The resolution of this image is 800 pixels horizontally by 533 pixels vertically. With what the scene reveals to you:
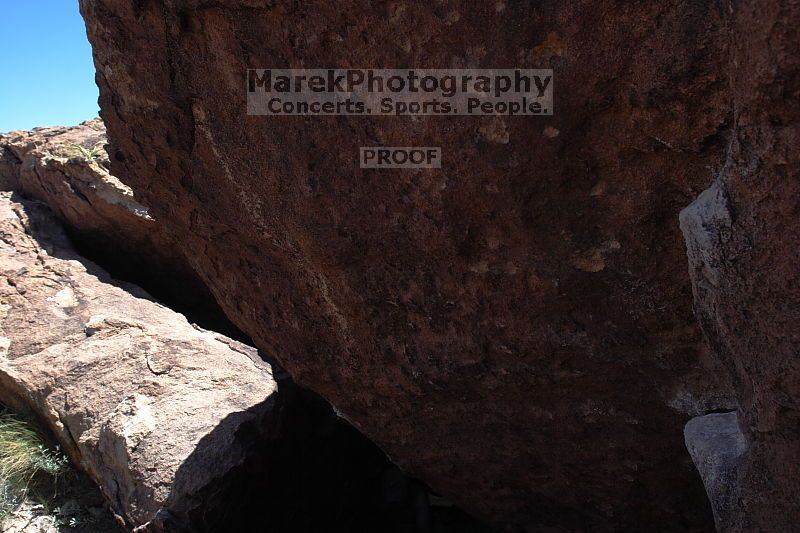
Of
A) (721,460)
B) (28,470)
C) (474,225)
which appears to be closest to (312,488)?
(28,470)

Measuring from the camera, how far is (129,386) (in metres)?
2.71

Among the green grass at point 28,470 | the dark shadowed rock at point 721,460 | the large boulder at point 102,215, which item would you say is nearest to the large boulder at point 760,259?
the dark shadowed rock at point 721,460

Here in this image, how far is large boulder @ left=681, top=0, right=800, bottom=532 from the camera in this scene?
3.27 feet

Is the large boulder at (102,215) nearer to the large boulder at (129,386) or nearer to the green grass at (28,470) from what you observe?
the large boulder at (129,386)

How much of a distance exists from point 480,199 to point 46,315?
222 cm

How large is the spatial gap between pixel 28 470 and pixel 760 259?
2.70 meters

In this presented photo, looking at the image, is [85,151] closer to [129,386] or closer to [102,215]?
[102,215]

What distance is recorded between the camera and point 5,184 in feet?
14.0

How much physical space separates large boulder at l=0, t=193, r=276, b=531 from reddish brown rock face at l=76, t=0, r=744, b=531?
1.46ft

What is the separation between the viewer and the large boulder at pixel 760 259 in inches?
39.3

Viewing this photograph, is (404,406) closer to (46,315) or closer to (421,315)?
(421,315)

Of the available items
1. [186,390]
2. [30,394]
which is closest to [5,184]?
[30,394]

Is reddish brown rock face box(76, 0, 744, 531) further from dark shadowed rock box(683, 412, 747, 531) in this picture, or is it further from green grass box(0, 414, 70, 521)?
green grass box(0, 414, 70, 521)

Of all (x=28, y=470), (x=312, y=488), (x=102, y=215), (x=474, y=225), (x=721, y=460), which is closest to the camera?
(x=721, y=460)
